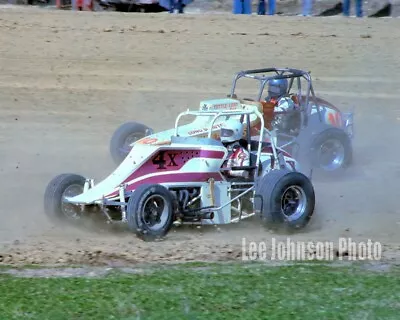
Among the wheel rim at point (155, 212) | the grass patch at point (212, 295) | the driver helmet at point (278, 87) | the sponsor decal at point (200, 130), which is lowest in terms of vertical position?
the grass patch at point (212, 295)

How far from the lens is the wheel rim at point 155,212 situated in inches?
353

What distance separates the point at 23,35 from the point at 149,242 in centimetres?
1217

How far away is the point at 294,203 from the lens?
9578 millimetres

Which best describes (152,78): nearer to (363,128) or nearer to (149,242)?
(363,128)

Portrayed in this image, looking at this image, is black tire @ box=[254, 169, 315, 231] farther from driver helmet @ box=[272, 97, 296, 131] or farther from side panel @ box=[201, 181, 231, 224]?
driver helmet @ box=[272, 97, 296, 131]

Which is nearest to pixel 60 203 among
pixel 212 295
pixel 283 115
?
pixel 212 295

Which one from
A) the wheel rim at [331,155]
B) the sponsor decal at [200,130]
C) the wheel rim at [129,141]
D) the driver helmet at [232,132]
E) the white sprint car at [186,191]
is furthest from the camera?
the wheel rim at [331,155]

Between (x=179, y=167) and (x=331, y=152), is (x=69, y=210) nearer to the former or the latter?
(x=179, y=167)

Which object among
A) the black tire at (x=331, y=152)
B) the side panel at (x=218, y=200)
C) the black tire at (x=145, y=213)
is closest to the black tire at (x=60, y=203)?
the black tire at (x=145, y=213)

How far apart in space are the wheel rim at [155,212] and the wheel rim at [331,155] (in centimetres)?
417

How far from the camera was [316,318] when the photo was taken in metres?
5.93

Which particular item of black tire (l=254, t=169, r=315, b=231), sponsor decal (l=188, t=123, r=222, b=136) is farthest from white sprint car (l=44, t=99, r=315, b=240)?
sponsor decal (l=188, t=123, r=222, b=136)

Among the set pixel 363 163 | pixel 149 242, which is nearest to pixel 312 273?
pixel 149 242

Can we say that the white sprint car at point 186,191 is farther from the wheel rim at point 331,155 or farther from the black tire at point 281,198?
the wheel rim at point 331,155
